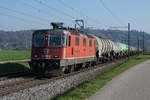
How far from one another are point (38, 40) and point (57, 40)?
1.44m

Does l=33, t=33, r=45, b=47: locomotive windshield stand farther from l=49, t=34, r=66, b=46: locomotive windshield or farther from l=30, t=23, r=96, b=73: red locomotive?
l=49, t=34, r=66, b=46: locomotive windshield

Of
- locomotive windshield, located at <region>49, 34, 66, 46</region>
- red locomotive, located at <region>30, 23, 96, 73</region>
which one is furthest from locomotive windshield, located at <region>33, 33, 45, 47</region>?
locomotive windshield, located at <region>49, 34, 66, 46</region>

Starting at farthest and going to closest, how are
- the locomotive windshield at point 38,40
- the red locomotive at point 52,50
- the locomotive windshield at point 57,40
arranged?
the locomotive windshield at point 38,40 < the locomotive windshield at point 57,40 < the red locomotive at point 52,50

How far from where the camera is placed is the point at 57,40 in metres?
15.8

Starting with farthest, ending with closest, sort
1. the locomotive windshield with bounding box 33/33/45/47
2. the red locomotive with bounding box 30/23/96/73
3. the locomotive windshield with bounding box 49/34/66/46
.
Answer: the locomotive windshield with bounding box 33/33/45/47, the locomotive windshield with bounding box 49/34/66/46, the red locomotive with bounding box 30/23/96/73

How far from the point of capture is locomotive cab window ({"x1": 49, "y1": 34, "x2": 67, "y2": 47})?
15.7 m

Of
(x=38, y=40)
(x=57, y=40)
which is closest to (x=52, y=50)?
(x=57, y=40)

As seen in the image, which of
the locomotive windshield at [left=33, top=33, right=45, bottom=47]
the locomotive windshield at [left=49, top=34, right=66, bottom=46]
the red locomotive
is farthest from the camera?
the locomotive windshield at [left=33, top=33, right=45, bottom=47]

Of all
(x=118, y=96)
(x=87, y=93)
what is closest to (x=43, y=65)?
(x=87, y=93)

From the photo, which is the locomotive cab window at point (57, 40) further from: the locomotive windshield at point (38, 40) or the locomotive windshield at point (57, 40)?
the locomotive windshield at point (38, 40)

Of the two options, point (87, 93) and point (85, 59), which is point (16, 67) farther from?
point (87, 93)

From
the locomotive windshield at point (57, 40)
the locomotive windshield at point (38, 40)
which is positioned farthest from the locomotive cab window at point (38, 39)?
the locomotive windshield at point (57, 40)

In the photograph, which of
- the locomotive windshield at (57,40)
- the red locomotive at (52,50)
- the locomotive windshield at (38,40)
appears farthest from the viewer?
the locomotive windshield at (38,40)

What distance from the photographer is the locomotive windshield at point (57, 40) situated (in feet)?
51.6
